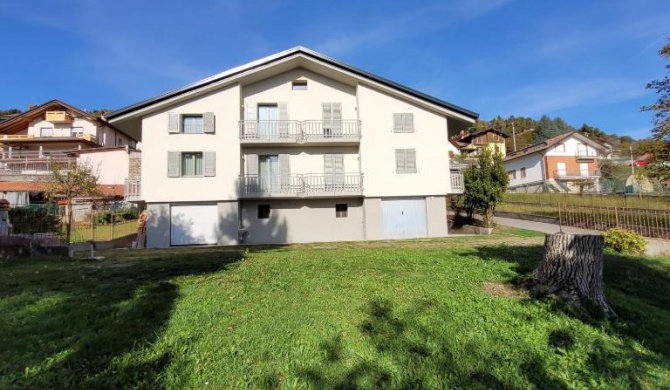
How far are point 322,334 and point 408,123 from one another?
61.5 ft

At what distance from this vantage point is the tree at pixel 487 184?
21.9 metres

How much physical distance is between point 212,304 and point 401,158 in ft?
57.4

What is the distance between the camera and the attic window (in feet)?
74.1

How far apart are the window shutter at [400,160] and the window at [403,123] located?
1.20 metres

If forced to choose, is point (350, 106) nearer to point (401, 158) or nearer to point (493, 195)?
point (401, 158)

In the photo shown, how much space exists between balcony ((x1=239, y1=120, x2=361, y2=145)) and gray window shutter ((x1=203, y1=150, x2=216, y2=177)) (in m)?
1.76

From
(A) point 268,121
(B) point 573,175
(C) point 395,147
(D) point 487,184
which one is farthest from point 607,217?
Result: (B) point 573,175

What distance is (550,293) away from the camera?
5930 mm

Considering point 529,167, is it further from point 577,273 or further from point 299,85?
point 577,273

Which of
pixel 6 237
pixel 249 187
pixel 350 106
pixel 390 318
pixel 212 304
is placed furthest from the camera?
pixel 350 106

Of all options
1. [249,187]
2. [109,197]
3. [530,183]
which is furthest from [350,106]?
[530,183]

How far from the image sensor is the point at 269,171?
71.9 feet

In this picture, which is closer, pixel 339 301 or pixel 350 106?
pixel 339 301

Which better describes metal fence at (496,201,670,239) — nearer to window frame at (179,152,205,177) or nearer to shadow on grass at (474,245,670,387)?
shadow on grass at (474,245,670,387)
